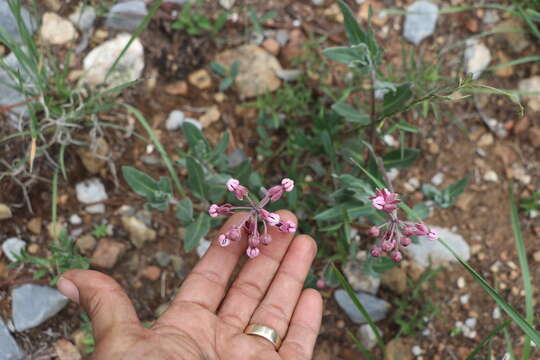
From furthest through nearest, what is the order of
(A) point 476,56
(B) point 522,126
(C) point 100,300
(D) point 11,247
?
(A) point 476,56, (B) point 522,126, (D) point 11,247, (C) point 100,300

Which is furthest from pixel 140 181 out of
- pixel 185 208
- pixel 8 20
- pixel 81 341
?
pixel 8 20

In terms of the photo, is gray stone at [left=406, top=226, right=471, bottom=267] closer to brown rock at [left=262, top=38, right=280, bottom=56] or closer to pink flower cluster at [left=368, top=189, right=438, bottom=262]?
pink flower cluster at [left=368, top=189, right=438, bottom=262]

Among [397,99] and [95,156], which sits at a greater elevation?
[397,99]

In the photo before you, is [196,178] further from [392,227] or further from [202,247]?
[392,227]

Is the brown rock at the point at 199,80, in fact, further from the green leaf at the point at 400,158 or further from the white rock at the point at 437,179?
the white rock at the point at 437,179

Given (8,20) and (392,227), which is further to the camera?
(8,20)
